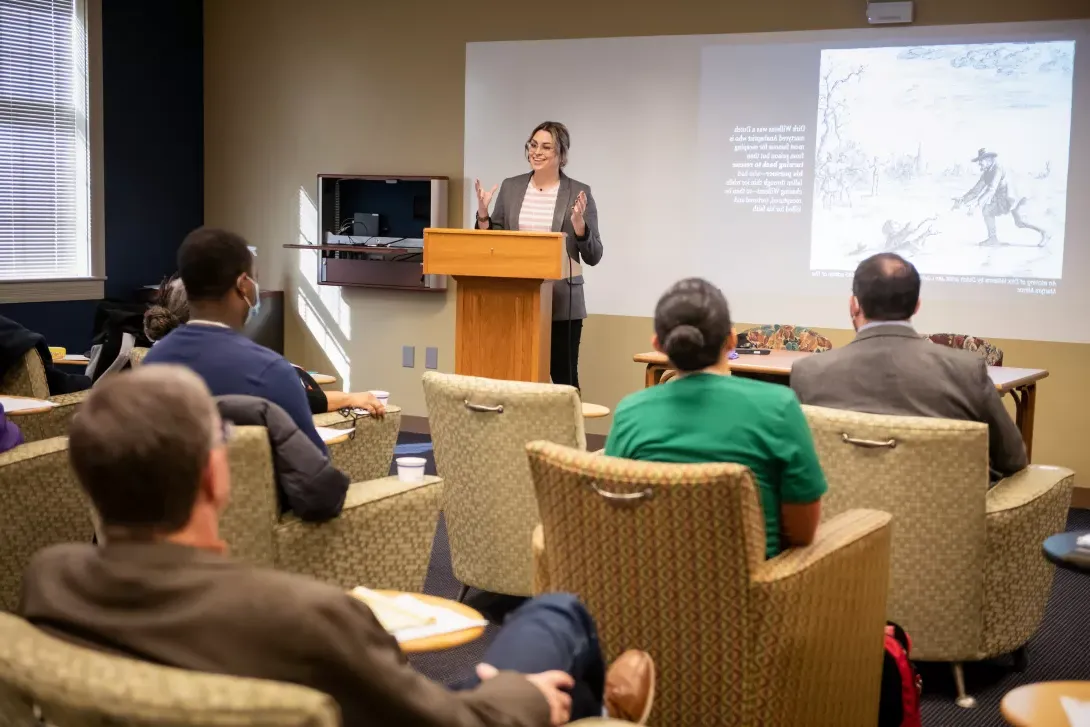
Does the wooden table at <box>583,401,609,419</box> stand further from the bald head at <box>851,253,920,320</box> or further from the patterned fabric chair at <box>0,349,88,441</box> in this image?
the patterned fabric chair at <box>0,349,88,441</box>

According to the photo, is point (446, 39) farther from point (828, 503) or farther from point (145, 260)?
point (828, 503)

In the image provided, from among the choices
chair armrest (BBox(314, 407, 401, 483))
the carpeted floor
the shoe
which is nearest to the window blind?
chair armrest (BBox(314, 407, 401, 483))

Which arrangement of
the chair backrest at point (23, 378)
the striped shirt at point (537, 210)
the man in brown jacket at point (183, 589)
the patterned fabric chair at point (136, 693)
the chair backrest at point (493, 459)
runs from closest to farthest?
the patterned fabric chair at point (136, 693) → the man in brown jacket at point (183, 589) → the chair backrest at point (493, 459) → the chair backrest at point (23, 378) → the striped shirt at point (537, 210)

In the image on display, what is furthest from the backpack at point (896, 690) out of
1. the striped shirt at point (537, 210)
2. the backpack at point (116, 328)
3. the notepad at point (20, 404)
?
the backpack at point (116, 328)

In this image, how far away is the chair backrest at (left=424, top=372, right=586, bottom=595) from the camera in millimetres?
3656

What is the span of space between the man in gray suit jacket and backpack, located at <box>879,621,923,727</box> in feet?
2.74

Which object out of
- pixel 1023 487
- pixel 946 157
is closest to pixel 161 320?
pixel 1023 487

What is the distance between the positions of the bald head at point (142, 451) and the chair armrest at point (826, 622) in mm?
1224

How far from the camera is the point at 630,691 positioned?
6.65ft

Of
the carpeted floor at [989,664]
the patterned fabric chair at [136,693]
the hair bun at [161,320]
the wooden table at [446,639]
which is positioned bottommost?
the carpeted floor at [989,664]

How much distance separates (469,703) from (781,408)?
111 centimetres

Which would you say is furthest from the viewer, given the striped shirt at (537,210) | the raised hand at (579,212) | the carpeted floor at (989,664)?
the striped shirt at (537,210)

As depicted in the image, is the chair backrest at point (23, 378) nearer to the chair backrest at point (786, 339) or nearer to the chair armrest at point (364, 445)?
the chair armrest at point (364, 445)

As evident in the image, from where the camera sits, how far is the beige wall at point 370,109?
7.21 metres
